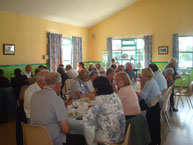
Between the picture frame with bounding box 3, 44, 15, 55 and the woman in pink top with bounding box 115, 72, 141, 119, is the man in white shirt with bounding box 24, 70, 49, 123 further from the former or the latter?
the picture frame with bounding box 3, 44, 15, 55

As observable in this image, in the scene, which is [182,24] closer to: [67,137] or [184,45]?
[184,45]

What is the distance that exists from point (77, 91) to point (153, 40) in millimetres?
7049

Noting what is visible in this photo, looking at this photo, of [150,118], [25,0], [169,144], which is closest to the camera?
[150,118]

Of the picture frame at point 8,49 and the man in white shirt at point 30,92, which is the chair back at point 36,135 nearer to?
the man in white shirt at point 30,92

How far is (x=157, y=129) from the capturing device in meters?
3.16

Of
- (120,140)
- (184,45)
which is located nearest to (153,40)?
(184,45)

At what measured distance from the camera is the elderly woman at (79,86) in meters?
3.99

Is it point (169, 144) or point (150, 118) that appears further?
point (169, 144)

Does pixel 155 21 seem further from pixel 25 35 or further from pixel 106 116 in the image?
pixel 106 116

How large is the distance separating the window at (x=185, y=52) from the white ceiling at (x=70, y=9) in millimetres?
3286

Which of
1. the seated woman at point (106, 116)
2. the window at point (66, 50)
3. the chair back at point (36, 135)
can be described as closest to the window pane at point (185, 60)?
the window at point (66, 50)

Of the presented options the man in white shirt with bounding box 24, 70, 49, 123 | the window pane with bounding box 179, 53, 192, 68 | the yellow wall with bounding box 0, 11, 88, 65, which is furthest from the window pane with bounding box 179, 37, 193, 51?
the man in white shirt with bounding box 24, 70, 49, 123

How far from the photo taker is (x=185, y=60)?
375 inches

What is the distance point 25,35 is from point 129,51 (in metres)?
5.66
